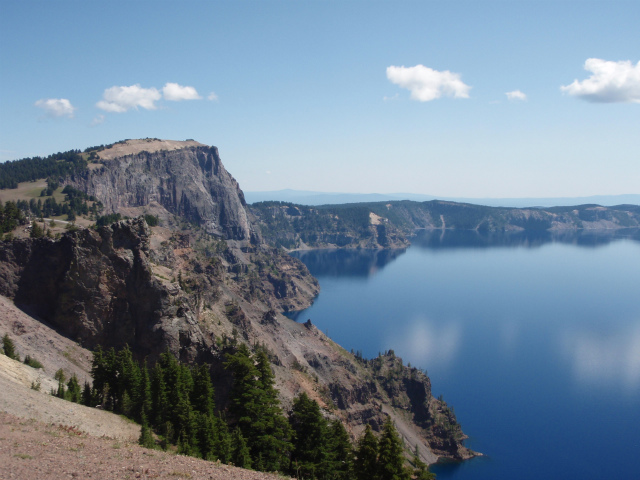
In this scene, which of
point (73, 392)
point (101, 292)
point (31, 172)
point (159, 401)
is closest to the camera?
point (73, 392)

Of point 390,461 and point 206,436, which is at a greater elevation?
point 390,461

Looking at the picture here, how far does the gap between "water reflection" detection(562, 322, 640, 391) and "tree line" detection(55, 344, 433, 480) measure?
104 metres

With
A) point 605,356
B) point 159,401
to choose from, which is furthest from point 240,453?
point 605,356

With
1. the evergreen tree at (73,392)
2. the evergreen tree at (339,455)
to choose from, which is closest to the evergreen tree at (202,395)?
the evergreen tree at (73,392)

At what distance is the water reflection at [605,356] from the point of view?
12884cm

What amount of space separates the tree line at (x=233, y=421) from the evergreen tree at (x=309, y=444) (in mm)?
103

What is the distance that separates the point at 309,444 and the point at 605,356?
432 ft

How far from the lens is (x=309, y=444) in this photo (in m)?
52.7

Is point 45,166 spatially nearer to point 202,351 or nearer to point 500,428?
point 202,351

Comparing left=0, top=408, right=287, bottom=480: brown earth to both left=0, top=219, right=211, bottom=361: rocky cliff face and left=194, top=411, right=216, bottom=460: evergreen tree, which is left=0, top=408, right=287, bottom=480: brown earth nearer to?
left=194, top=411, right=216, bottom=460: evergreen tree

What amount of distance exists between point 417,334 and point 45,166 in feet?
564

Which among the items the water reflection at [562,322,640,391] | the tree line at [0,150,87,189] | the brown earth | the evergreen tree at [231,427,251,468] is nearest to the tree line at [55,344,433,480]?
the evergreen tree at [231,427,251,468]

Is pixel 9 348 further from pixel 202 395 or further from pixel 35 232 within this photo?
pixel 35 232

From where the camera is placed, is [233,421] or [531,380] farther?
[531,380]
